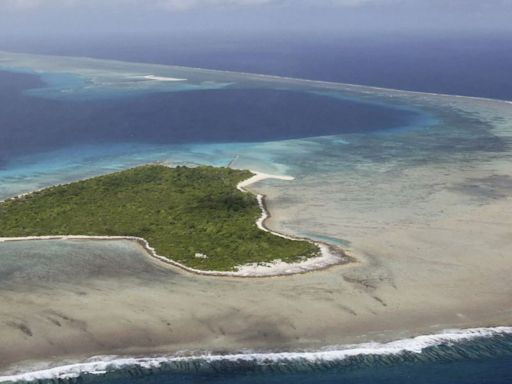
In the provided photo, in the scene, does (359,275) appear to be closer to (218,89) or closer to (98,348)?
(98,348)

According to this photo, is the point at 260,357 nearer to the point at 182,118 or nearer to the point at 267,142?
the point at 267,142

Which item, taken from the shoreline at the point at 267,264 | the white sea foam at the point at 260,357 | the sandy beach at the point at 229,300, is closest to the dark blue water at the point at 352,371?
the white sea foam at the point at 260,357

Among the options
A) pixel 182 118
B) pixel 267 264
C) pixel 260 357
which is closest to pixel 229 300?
pixel 267 264

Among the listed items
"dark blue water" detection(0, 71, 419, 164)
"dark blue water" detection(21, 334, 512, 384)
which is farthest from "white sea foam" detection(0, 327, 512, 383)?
"dark blue water" detection(0, 71, 419, 164)

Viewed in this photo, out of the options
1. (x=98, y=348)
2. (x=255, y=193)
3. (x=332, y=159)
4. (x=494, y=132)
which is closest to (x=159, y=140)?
(x=332, y=159)

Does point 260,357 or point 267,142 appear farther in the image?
point 267,142

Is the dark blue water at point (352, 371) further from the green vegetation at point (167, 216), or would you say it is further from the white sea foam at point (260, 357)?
the green vegetation at point (167, 216)
